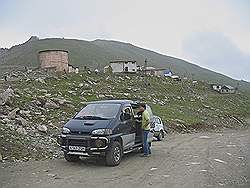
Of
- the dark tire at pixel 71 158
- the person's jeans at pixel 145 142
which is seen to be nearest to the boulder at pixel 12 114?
the dark tire at pixel 71 158

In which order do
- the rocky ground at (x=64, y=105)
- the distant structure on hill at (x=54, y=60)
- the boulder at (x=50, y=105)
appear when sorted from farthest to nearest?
the distant structure on hill at (x=54, y=60)
the boulder at (x=50, y=105)
the rocky ground at (x=64, y=105)

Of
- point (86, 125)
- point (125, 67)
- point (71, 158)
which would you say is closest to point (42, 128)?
point (71, 158)

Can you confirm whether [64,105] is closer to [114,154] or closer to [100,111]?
[100,111]

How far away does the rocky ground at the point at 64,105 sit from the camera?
16328 millimetres

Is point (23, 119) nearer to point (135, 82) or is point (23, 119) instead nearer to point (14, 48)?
point (135, 82)

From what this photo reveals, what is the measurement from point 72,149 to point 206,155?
5.73 meters

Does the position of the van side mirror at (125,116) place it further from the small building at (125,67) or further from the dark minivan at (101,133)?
the small building at (125,67)

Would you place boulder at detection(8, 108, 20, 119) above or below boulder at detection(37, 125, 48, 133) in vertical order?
above

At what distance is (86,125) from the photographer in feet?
42.8

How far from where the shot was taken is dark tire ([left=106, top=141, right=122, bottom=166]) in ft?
42.4

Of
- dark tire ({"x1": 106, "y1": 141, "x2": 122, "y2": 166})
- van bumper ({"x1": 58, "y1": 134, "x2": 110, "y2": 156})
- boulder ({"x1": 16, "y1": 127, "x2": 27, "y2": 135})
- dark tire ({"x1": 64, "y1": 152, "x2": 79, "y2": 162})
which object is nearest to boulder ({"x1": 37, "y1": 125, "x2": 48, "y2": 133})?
boulder ({"x1": 16, "y1": 127, "x2": 27, "y2": 135})

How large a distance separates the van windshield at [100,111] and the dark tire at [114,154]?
3.20 ft

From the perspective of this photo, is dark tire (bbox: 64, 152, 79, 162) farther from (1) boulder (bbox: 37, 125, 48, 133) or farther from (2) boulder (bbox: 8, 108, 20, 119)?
(2) boulder (bbox: 8, 108, 20, 119)

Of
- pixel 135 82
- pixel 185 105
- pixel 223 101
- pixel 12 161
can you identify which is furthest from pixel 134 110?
pixel 223 101
